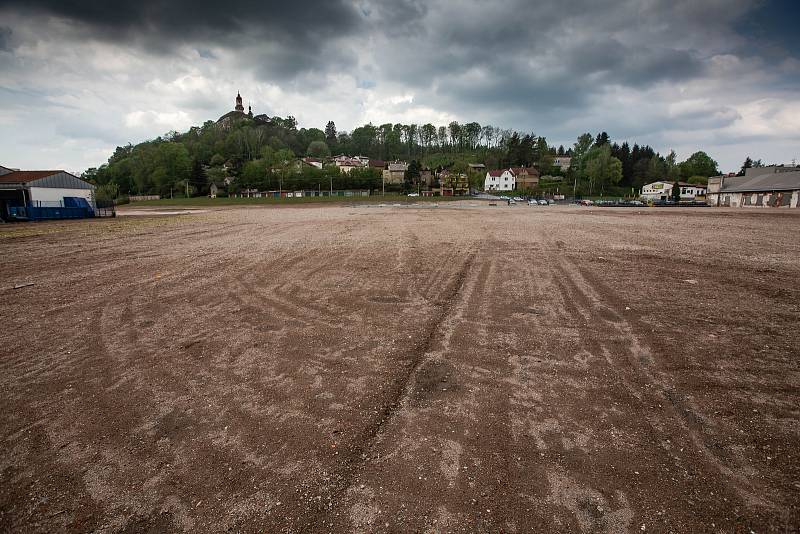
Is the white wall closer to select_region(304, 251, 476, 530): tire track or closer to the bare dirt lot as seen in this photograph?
the bare dirt lot

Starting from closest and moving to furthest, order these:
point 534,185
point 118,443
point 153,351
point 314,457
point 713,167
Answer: point 314,457 → point 118,443 → point 153,351 → point 534,185 → point 713,167

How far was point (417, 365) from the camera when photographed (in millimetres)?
4719

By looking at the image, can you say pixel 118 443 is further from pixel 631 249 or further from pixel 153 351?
pixel 631 249

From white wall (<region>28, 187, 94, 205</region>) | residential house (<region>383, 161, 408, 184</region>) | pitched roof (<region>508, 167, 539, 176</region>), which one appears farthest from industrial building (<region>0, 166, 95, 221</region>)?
pitched roof (<region>508, 167, 539, 176</region>)

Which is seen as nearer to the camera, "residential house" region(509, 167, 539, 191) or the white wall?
the white wall

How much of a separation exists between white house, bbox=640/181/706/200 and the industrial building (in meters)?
113

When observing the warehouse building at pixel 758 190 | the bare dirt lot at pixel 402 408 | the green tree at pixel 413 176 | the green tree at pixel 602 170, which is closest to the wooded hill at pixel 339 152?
the green tree at pixel 602 170

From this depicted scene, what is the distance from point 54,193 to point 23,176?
103 inches

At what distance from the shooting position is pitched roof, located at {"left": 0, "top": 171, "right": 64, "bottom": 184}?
33.5m

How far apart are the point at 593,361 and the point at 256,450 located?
13.2 ft

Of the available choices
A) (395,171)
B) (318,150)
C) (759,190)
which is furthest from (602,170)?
(318,150)

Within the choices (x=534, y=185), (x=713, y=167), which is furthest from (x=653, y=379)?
(x=713, y=167)

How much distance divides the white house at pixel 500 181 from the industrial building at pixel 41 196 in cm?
10282

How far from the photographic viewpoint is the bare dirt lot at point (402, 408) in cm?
265
